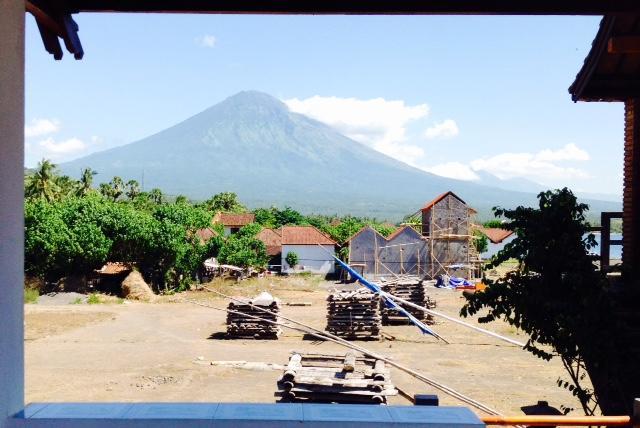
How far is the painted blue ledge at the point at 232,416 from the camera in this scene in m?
3.12

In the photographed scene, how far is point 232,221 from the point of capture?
67000mm

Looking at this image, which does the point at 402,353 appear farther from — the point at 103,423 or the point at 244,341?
the point at 103,423

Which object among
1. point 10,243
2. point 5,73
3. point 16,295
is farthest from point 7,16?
point 16,295

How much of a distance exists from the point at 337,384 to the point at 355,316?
1092 centimetres

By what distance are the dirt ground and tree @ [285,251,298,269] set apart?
66.4ft

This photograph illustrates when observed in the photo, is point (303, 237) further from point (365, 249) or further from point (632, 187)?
point (632, 187)

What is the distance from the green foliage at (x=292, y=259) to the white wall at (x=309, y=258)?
1.08ft

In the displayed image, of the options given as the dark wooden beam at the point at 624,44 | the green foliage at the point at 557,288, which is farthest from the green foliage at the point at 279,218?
the dark wooden beam at the point at 624,44

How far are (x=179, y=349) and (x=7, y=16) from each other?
60.7ft

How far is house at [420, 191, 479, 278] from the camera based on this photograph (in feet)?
160

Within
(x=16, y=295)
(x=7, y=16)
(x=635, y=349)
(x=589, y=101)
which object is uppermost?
(x=589, y=101)

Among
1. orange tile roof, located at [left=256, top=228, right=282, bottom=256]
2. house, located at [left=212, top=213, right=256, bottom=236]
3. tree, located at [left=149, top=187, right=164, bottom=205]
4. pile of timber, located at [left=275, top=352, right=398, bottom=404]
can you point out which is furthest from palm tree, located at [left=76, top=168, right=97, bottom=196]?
pile of timber, located at [left=275, top=352, right=398, bottom=404]

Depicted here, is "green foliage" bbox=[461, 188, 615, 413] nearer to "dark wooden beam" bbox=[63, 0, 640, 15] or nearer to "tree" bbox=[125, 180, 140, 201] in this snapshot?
"dark wooden beam" bbox=[63, 0, 640, 15]

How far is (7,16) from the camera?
11.2 feet
